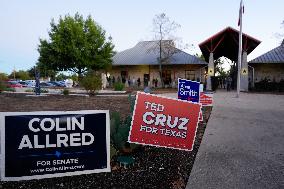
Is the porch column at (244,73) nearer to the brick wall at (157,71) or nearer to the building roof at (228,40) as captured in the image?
the building roof at (228,40)

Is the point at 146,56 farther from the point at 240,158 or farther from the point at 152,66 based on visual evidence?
the point at 240,158

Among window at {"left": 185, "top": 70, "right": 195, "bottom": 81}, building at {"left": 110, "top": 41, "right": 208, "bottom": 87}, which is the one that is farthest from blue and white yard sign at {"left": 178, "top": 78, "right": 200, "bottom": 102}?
window at {"left": 185, "top": 70, "right": 195, "bottom": 81}

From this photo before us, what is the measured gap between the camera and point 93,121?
3.79m

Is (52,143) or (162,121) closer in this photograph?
(52,143)

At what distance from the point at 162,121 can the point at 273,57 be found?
34.1 metres

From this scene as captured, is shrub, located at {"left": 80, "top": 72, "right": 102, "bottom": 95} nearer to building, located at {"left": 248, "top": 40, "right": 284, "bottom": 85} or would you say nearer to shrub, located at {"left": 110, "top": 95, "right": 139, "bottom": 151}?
shrub, located at {"left": 110, "top": 95, "right": 139, "bottom": 151}

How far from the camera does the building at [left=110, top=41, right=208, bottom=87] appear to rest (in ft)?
132

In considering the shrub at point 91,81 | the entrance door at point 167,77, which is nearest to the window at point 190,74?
the entrance door at point 167,77

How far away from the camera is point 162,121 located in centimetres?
461

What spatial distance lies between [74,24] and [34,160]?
41.1m

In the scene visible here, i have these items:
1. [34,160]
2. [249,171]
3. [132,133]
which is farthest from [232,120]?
[34,160]

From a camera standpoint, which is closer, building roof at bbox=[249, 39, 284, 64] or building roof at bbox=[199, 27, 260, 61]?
building roof at bbox=[199, 27, 260, 61]

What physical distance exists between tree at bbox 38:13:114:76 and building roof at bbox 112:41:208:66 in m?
1.95

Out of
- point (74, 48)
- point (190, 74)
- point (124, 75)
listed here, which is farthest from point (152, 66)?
point (74, 48)
